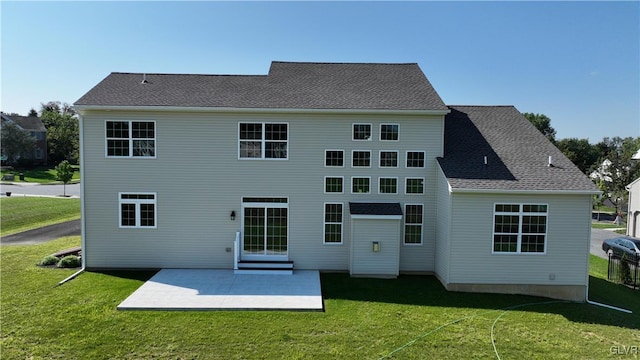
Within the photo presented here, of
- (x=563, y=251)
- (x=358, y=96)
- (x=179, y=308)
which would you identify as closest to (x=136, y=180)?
(x=179, y=308)

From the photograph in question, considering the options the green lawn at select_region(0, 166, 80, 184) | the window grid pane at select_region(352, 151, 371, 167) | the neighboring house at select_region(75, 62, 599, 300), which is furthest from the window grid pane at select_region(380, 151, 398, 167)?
the green lawn at select_region(0, 166, 80, 184)

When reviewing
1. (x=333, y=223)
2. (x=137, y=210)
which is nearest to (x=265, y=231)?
(x=333, y=223)

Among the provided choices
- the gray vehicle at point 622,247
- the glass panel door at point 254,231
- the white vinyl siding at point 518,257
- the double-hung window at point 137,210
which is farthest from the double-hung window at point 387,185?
the gray vehicle at point 622,247

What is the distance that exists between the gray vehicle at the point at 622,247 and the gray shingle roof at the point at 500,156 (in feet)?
26.3

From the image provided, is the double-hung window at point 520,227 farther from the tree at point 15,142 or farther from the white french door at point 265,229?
the tree at point 15,142

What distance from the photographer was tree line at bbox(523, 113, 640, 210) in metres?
39.9

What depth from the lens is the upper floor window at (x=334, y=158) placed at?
40.4 ft

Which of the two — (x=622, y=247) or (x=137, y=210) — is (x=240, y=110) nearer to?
(x=137, y=210)

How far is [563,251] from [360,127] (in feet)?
24.8

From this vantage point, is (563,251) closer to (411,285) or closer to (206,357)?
(411,285)

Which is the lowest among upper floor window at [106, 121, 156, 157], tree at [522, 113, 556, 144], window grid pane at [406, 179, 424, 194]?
window grid pane at [406, 179, 424, 194]

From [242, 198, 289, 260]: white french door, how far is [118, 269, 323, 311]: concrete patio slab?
975mm

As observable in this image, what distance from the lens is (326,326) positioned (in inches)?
326

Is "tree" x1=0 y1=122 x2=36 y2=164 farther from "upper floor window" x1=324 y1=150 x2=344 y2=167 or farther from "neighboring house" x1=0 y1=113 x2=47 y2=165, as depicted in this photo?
"upper floor window" x1=324 y1=150 x2=344 y2=167
